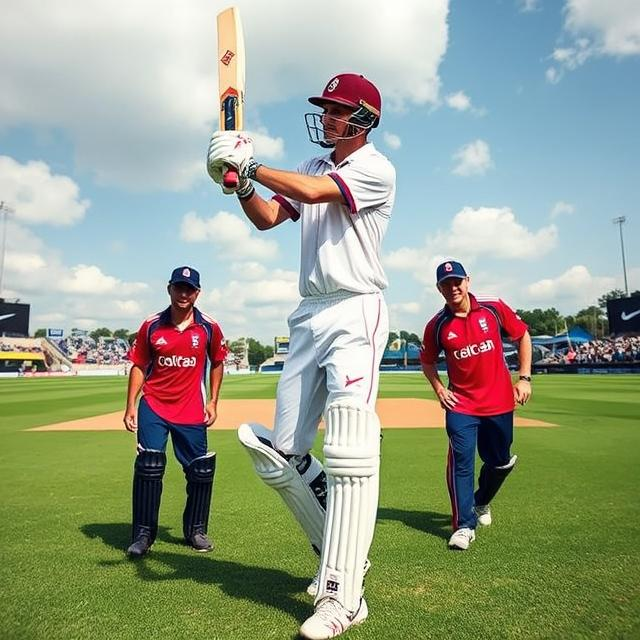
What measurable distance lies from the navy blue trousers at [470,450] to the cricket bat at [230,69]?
3.04 meters

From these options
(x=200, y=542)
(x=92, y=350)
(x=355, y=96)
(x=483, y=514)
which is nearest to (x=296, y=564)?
(x=200, y=542)

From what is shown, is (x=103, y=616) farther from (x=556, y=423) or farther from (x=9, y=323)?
(x=9, y=323)

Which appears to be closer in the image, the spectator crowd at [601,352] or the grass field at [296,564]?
the grass field at [296,564]

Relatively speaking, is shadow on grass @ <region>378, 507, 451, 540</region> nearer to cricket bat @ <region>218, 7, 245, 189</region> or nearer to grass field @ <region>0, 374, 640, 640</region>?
grass field @ <region>0, 374, 640, 640</region>

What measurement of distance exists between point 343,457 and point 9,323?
7504 cm

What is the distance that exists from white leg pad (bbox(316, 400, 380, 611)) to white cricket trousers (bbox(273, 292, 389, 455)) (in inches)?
6.0

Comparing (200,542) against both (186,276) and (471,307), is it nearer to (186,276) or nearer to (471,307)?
(186,276)

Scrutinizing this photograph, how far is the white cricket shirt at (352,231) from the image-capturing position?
2736mm

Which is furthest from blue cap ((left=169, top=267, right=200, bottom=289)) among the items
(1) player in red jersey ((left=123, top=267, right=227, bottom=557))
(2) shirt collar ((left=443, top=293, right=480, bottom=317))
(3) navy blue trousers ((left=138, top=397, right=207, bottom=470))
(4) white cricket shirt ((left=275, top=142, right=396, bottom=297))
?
(2) shirt collar ((left=443, top=293, right=480, bottom=317))

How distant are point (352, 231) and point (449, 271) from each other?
77.0 inches

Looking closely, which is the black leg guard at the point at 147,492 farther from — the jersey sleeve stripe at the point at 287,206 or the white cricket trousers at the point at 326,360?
the jersey sleeve stripe at the point at 287,206

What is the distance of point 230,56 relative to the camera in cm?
285

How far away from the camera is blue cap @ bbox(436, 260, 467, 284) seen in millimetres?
4580

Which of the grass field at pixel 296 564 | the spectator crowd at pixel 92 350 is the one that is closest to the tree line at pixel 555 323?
the spectator crowd at pixel 92 350
